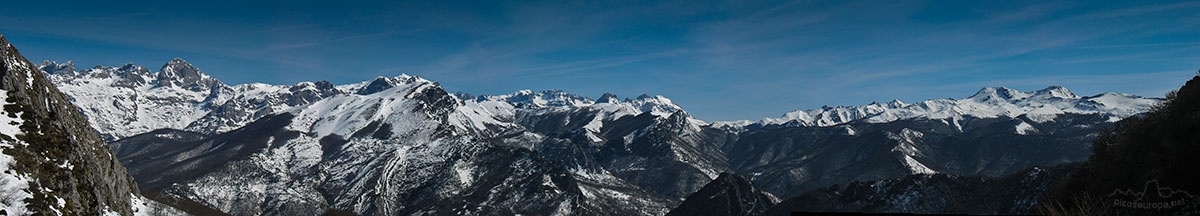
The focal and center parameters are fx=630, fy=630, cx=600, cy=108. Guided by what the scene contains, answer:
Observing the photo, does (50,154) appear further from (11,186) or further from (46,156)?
(11,186)

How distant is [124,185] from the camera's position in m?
145

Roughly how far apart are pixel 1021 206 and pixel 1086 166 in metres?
119

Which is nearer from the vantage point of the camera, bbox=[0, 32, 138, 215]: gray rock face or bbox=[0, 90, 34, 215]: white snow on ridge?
bbox=[0, 90, 34, 215]: white snow on ridge

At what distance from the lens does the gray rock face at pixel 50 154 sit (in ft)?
321

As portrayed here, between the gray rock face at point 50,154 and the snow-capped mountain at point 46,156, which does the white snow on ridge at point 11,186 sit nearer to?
the snow-capped mountain at point 46,156

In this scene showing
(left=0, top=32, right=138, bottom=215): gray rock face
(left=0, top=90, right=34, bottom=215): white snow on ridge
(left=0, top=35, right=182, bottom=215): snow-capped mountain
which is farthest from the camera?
(left=0, top=32, right=138, bottom=215): gray rock face

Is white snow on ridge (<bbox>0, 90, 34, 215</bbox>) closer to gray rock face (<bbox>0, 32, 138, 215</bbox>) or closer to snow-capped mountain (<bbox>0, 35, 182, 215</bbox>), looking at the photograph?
snow-capped mountain (<bbox>0, 35, 182, 215</bbox>)

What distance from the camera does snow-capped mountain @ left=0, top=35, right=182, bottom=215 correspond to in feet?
Answer: 311

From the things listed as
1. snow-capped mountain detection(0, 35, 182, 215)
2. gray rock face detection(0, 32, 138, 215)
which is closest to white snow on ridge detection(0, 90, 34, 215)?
snow-capped mountain detection(0, 35, 182, 215)

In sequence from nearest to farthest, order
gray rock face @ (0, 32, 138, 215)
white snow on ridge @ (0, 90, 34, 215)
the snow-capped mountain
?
white snow on ridge @ (0, 90, 34, 215) → the snow-capped mountain → gray rock face @ (0, 32, 138, 215)

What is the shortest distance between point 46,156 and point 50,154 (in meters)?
1.88

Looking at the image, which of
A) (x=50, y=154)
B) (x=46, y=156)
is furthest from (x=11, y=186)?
(x=50, y=154)

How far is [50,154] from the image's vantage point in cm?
10812

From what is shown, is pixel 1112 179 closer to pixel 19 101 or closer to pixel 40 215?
pixel 40 215
